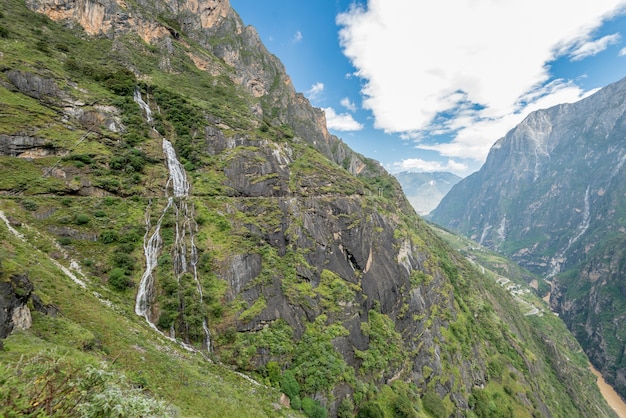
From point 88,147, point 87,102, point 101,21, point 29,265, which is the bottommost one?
point 29,265

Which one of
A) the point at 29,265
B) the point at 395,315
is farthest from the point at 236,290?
the point at 395,315

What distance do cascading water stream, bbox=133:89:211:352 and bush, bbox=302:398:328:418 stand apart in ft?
40.6

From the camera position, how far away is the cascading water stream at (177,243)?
102ft

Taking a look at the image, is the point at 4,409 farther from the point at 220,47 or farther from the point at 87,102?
the point at 220,47

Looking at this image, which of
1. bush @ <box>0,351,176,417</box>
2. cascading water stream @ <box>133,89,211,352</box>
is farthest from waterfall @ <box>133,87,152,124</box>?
bush @ <box>0,351,176,417</box>

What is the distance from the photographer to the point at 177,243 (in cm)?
3791

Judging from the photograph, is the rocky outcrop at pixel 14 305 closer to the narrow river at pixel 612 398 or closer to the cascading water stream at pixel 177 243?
the cascading water stream at pixel 177 243

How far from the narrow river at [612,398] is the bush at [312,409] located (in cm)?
14014

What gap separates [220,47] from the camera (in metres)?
114

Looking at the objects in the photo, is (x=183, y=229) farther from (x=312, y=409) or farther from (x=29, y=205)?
(x=312, y=409)

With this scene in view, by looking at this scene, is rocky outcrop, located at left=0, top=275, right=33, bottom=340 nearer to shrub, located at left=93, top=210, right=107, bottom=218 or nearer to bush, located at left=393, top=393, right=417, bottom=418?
shrub, located at left=93, top=210, right=107, bottom=218

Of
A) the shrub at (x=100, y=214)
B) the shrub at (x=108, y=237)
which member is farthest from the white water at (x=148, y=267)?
the shrub at (x=100, y=214)

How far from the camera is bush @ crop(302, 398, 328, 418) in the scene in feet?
99.6

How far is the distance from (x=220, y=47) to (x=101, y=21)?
4326 centimetres
